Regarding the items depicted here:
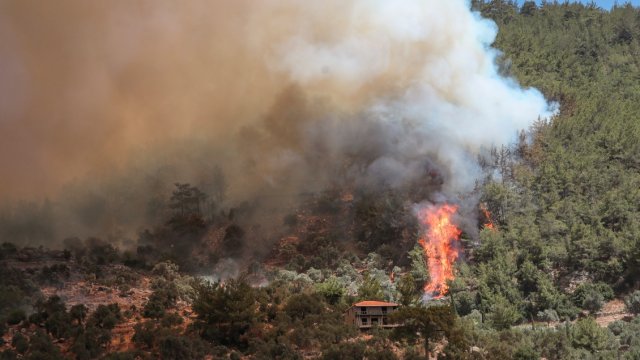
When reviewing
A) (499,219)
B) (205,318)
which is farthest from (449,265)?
(205,318)

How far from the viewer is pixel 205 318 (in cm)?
5141

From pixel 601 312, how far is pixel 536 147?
2148 centimetres

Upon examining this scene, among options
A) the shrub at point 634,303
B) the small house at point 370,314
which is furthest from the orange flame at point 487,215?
the small house at point 370,314

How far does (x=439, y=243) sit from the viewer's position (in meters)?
68.5

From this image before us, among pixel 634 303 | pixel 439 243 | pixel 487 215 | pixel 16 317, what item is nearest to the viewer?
pixel 16 317

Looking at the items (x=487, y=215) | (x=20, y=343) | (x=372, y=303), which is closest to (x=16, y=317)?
(x=20, y=343)

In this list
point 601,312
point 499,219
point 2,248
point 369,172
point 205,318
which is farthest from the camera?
point 369,172

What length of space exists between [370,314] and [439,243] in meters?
14.8

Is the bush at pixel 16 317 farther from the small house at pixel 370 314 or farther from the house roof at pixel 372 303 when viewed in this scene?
the house roof at pixel 372 303

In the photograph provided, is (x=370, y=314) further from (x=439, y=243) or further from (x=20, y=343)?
(x=20, y=343)

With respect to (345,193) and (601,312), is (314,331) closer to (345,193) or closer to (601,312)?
(601,312)

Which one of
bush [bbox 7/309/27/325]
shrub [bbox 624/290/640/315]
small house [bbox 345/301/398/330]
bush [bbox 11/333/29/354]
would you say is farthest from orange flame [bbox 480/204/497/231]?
bush [bbox 11/333/29/354]

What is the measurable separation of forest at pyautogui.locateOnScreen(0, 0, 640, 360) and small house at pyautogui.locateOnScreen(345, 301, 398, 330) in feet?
2.94

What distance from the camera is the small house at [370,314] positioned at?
180 feet
